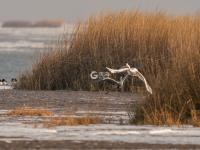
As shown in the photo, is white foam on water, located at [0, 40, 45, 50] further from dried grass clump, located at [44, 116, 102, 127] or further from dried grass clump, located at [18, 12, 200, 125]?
dried grass clump, located at [44, 116, 102, 127]

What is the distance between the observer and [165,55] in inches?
843

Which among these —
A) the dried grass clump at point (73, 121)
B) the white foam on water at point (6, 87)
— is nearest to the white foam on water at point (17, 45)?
the white foam on water at point (6, 87)

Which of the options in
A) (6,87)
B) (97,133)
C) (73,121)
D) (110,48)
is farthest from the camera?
(6,87)

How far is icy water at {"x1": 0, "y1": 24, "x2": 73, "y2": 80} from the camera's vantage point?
76.3 ft

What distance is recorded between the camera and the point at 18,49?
45344mm

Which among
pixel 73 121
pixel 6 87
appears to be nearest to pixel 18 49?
pixel 6 87

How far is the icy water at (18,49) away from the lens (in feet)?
76.3

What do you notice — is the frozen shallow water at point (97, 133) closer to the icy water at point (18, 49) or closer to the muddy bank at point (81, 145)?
the muddy bank at point (81, 145)

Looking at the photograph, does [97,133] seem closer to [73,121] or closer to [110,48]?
[73,121]

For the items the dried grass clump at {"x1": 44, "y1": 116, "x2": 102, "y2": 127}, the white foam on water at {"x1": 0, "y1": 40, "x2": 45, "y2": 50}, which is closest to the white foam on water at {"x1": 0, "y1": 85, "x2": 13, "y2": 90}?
the dried grass clump at {"x1": 44, "y1": 116, "x2": 102, "y2": 127}

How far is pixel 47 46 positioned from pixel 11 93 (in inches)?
100

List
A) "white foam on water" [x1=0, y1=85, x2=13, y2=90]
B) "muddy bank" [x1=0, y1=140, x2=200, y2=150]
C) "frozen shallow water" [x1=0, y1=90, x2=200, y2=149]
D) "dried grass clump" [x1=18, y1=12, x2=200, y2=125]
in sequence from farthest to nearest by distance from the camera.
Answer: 1. "white foam on water" [x1=0, y1=85, x2=13, y2=90]
2. "dried grass clump" [x1=18, y1=12, x2=200, y2=125]
3. "frozen shallow water" [x1=0, y1=90, x2=200, y2=149]
4. "muddy bank" [x1=0, y1=140, x2=200, y2=150]

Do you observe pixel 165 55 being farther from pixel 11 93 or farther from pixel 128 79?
pixel 11 93

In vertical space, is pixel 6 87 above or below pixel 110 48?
below
